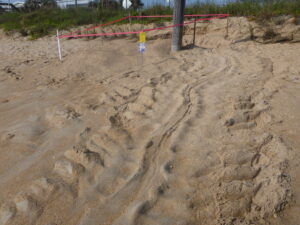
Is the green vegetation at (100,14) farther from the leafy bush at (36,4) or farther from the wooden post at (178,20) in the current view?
the leafy bush at (36,4)

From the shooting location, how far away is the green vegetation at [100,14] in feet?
26.6

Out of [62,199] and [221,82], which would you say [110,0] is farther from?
[62,199]

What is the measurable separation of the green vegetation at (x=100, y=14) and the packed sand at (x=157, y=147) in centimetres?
464

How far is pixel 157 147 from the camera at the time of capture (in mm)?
2230

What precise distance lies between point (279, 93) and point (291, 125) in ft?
2.55

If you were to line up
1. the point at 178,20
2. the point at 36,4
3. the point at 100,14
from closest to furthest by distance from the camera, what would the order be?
the point at 178,20 < the point at 100,14 < the point at 36,4

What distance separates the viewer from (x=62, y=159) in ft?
7.23

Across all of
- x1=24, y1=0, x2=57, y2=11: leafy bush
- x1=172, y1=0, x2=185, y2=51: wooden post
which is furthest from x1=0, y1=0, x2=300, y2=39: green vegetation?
x1=24, y1=0, x2=57, y2=11: leafy bush

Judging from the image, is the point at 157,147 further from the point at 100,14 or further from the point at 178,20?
the point at 100,14

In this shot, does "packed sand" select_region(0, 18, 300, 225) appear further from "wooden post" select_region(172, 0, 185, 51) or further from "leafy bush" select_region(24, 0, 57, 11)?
"leafy bush" select_region(24, 0, 57, 11)

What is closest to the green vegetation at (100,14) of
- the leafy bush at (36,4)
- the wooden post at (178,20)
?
the wooden post at (178,20)

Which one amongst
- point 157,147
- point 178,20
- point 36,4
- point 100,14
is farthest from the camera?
point 36,4

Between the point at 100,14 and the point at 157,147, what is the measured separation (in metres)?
11.8

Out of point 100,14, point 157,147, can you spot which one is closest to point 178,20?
point 157,147
